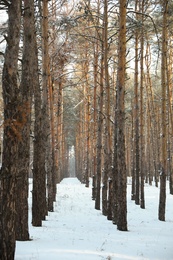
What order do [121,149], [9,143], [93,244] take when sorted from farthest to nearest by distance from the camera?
1. [121,149]
2. [93,244]
3. [9,143]

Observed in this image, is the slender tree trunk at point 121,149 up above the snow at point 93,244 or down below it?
above

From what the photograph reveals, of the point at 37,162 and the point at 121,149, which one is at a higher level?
the point at 121,149

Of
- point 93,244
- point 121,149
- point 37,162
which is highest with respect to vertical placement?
Answer: point 121,149

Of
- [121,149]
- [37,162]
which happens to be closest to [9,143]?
[37,162]

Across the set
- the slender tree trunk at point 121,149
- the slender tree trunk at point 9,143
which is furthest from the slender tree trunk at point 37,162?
the slender tree trunk at point 9,143

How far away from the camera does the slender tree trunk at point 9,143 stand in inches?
175

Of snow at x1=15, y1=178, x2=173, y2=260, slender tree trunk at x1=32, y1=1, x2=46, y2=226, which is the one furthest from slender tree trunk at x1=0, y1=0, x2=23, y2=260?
slender tree trunk at x1=32, y1=1, x2=46, y2=226

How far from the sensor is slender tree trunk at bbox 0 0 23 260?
4.43m

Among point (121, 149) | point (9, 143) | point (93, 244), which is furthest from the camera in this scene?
point (121, 149)

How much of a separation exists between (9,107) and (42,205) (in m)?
5.34

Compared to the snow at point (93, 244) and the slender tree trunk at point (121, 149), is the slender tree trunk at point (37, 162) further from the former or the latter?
the slender tree trunk at point (121, 149)

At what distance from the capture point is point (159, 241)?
7.60 m

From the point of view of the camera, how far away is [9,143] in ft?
14.6

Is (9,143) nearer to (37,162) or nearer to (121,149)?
(37,162)
